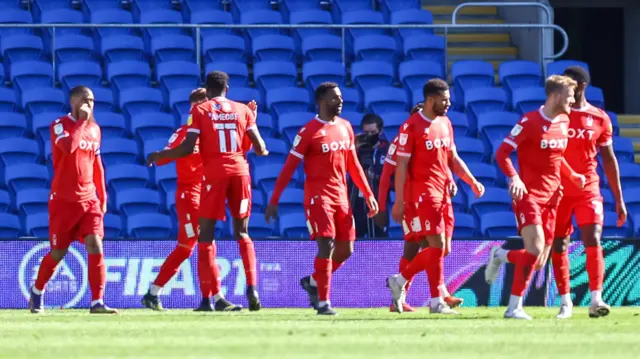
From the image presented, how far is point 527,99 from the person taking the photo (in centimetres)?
1989

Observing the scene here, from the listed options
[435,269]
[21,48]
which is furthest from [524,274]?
[21,48]

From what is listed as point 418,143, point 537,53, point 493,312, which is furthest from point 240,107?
point 537,53

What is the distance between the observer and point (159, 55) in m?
20.1

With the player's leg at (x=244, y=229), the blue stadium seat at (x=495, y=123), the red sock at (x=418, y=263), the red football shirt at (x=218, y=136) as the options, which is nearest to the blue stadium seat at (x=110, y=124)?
the blue stadium seat at (x=495, y=123)

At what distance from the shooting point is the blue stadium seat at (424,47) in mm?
20719

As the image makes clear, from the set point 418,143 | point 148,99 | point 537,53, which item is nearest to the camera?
point 418,143

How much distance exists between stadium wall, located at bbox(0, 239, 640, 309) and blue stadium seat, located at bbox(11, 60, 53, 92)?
435 cm

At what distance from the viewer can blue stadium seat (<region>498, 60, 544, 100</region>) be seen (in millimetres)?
20391

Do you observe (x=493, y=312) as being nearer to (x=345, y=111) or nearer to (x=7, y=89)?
(x=345, y=111)

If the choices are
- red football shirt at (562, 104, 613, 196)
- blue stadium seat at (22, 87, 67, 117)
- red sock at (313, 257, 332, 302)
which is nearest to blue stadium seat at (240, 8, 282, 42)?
blue stadium seat at (22, 87, 67, 117)

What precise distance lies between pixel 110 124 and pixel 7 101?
4.83 ft

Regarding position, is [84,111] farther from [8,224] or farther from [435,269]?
[8,224]

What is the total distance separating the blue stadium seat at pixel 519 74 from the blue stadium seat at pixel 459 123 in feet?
3.87

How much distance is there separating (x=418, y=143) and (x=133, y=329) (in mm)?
3632
